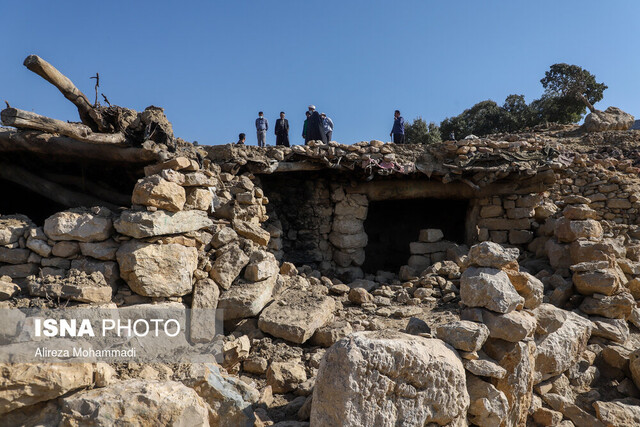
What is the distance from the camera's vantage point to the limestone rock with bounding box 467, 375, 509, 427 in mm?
3230

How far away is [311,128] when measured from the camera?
29.3ft

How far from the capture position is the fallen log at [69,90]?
12.7 feet

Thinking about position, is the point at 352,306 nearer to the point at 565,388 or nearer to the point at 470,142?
the point at 565,388

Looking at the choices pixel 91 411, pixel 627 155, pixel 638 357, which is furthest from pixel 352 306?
pixel 627 155

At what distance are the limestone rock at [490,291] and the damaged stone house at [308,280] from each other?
19mm

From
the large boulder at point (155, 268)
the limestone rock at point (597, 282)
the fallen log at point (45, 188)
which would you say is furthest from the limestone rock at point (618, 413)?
the fallen log at point (45, 188)

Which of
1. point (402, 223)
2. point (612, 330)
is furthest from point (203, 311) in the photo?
point (402, 223)

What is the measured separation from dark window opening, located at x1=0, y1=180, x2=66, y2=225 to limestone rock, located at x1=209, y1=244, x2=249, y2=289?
2203 mm

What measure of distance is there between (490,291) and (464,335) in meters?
0.64

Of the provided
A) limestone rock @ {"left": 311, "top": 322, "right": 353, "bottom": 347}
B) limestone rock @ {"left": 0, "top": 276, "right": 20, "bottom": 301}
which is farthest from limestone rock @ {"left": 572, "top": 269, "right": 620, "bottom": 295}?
limestone rock @ {"left": 0, "top": 276, "right": 20, "bottom": 301}

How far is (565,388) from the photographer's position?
4.18 m

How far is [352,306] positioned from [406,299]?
2.50 ft

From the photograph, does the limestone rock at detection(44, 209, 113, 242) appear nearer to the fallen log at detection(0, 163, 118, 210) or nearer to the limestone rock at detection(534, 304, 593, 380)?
the fallen log at detection(0, 163, 118, 210)

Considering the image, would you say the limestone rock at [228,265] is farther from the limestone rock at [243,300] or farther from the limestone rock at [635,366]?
the limestone rock at [635,366]
